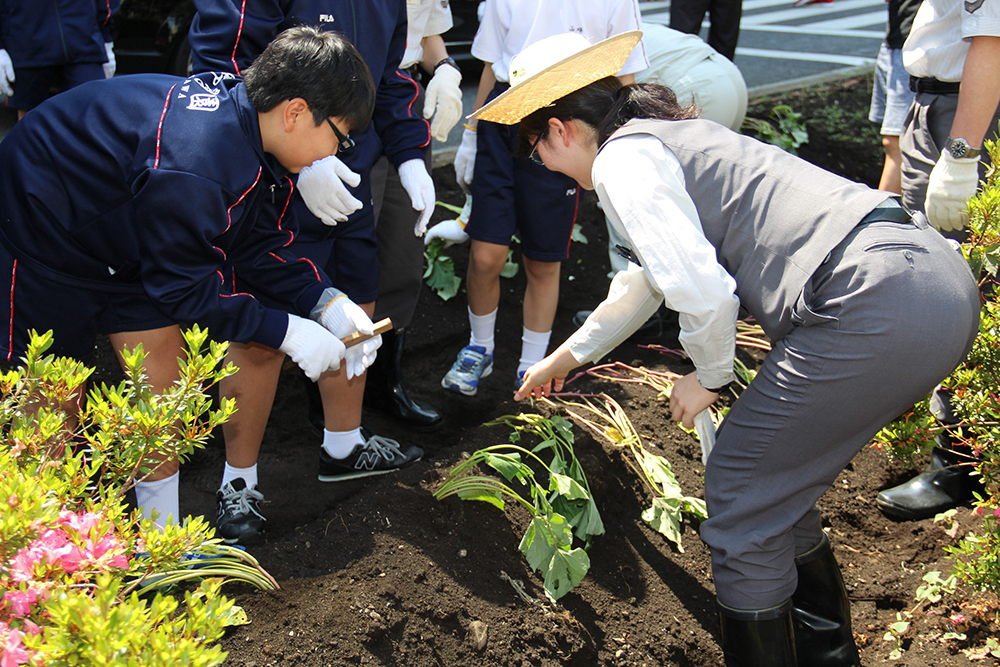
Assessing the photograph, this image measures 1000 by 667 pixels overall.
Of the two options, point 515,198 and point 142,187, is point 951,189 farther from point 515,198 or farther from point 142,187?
point 142,187

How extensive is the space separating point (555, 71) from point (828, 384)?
0.92m

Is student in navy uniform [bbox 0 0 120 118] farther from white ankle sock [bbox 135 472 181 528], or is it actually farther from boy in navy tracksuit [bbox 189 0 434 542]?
white ankle sock [bbox 135 472 181 528]

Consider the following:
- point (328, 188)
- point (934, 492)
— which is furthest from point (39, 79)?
point (934, 492)

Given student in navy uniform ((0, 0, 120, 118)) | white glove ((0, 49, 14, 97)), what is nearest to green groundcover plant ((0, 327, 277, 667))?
student in navy uniform ((0, 0, 120, 118))

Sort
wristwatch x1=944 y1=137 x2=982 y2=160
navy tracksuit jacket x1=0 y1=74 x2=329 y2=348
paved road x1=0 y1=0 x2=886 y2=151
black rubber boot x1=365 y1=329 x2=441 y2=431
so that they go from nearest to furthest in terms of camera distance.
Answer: navy tracksuit jacket x1=0 y1=74 x2=329 y2=348, wristwatch x1=944 y1=137 x2=982 y2=160, black rubber boot x1=365 y1=329 x2=441 y2=431, paved road x1=0 y1=0 x2=886 y2=151

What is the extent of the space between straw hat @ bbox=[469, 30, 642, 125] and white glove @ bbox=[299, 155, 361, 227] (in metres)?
0.54

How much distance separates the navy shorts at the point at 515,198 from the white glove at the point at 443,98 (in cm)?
16

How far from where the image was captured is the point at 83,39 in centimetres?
361

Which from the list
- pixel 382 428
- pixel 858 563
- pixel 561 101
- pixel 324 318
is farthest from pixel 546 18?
pixel 858 563

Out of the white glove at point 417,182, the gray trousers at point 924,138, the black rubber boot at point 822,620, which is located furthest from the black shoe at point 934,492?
the white glove at point 417,182

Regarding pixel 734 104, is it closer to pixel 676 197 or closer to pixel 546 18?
pixel 546 18

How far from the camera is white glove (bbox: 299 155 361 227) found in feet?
7.53

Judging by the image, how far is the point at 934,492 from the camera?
2.66 metres

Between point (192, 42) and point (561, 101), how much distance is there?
107 cm
